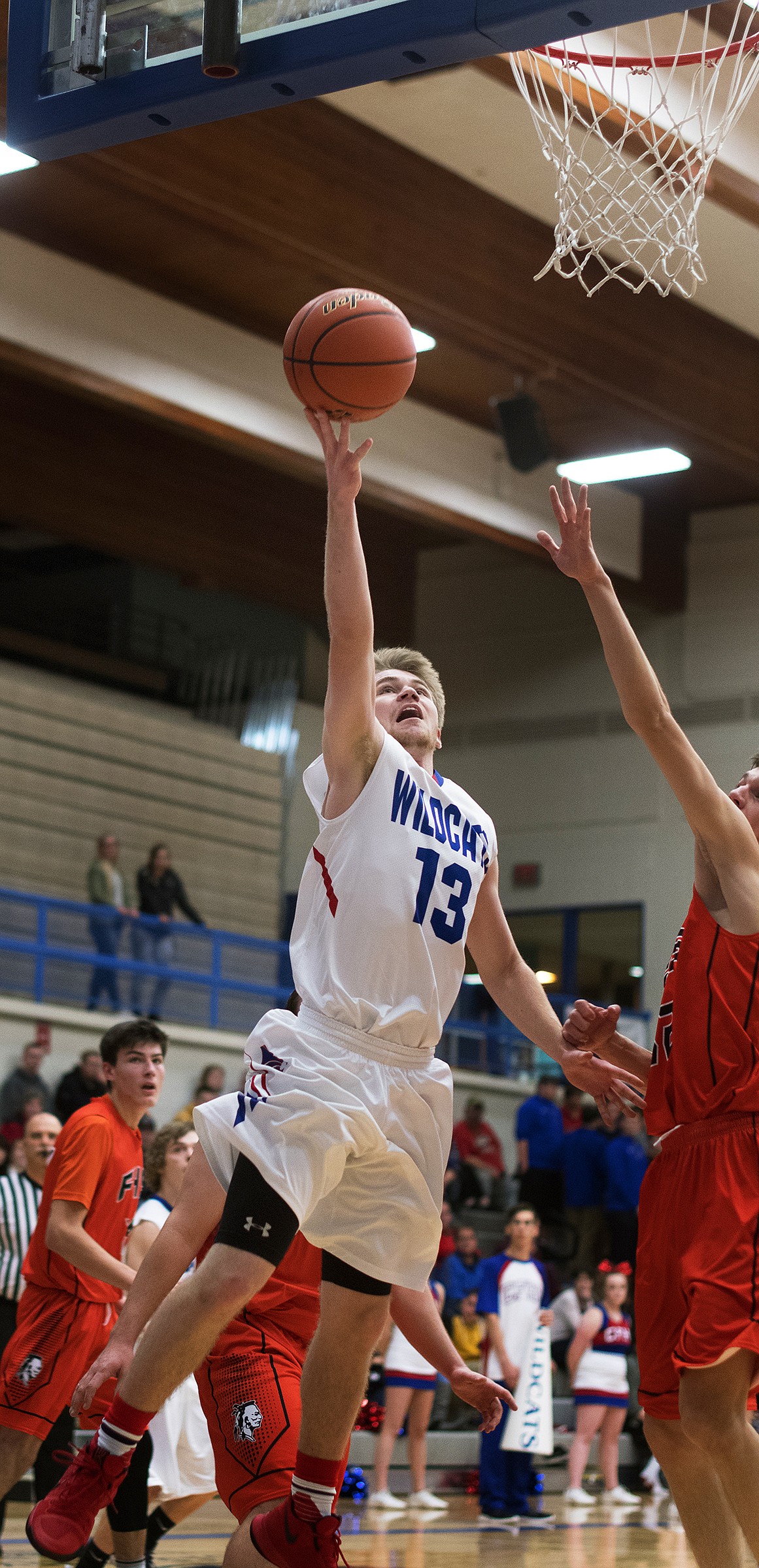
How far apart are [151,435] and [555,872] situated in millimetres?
7150

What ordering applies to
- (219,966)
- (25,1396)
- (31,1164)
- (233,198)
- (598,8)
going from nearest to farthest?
1. (598,8)
2. (25,1396)
3. (31,1164)
4. (233,198)
5. (219,966)

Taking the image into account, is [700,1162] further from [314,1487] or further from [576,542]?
[576,542]

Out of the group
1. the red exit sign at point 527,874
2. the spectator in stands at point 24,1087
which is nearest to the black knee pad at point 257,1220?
the spectator in stands at point 24,1087

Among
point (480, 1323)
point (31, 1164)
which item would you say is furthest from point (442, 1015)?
point (480, 1323)

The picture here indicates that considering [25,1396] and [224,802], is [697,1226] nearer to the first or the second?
[25,1396]

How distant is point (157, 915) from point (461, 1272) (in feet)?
20.4

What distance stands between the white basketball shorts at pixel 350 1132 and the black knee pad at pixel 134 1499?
1.75m

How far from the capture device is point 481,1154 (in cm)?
1764

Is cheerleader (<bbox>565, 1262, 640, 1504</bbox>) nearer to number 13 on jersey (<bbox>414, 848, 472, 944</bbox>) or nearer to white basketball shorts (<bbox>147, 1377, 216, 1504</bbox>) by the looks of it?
white basketball shorts (<bbox>147, 1377, 216, 1504</bbox>)

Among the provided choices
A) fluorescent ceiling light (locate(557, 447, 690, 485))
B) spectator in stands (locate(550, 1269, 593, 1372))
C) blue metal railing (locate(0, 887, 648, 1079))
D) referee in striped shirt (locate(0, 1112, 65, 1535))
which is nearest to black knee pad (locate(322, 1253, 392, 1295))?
referee in striped shirt (locate(0, 1112, 65, 1535))

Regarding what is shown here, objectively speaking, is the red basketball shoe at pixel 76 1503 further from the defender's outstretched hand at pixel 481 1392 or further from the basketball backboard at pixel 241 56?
the basketball backboard at pixel 241 56

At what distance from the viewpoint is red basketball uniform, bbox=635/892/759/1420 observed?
14.1 ft

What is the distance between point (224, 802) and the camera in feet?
72.2

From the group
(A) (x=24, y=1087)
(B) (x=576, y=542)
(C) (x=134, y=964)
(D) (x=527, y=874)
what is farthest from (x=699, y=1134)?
(D) (x=527, y=874)
